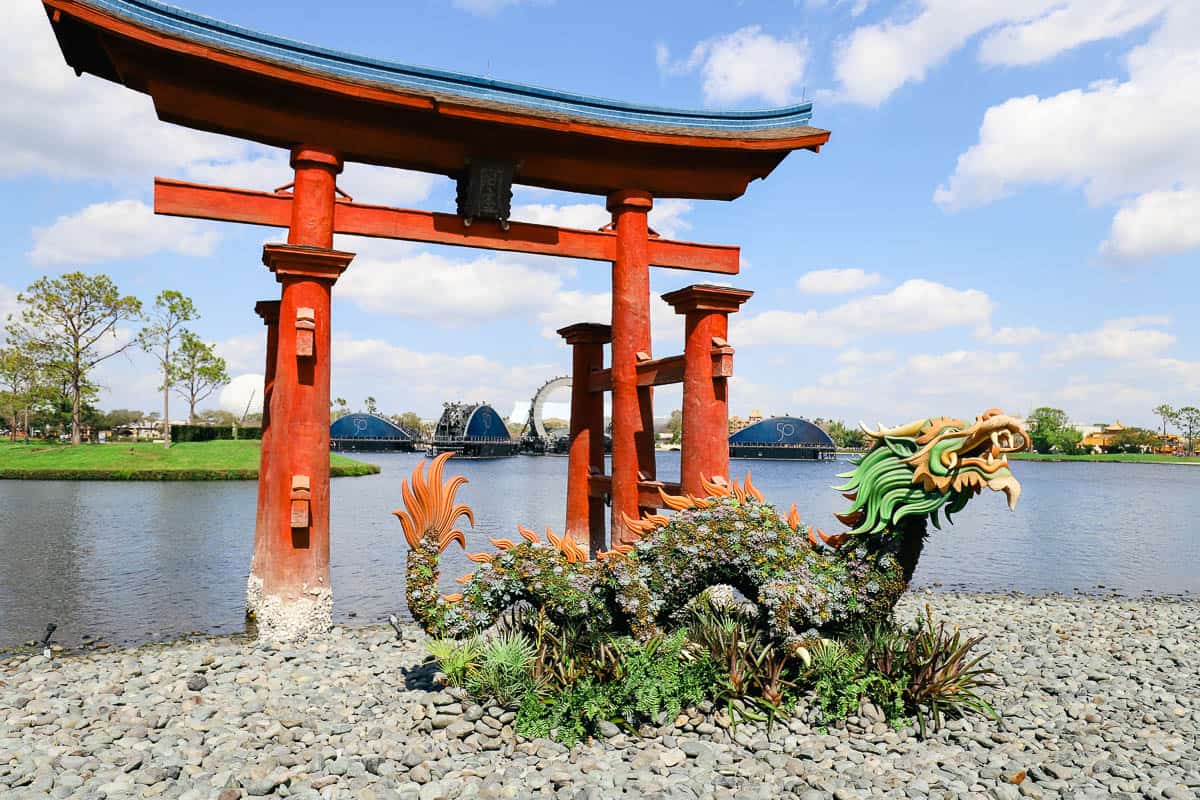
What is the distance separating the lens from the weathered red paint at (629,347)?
29.4 ft

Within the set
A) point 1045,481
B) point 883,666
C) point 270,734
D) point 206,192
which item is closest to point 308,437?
point 206,192

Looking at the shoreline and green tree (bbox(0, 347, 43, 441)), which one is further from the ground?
green tree (bbox(0, 347, 43, 441))

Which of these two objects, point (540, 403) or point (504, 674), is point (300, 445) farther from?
point (540, 403)

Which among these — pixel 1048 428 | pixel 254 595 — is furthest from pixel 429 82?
pixel 1048 428

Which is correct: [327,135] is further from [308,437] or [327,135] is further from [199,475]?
[199,475]

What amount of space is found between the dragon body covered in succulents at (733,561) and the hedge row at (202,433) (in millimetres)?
41371

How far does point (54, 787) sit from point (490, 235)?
600 centimetres

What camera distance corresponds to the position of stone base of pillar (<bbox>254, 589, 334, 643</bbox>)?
7.46 meters

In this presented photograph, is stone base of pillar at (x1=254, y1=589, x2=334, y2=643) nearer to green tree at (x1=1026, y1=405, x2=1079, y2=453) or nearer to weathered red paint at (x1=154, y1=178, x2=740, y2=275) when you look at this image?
weathered red paint at (x1=154, y1=178, x2=740, y2=275)

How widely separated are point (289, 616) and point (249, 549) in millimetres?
10453

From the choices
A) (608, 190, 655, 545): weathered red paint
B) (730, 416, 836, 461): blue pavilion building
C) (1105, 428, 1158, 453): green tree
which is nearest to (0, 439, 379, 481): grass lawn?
(608, 190, 655, 545): weathered red paint

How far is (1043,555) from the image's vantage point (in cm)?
1906

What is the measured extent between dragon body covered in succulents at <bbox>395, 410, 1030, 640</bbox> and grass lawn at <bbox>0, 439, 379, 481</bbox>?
27033mm

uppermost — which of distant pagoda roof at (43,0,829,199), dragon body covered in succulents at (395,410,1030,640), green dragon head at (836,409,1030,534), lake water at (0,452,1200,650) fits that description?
distant pagoda roof at (43,0,829,199)
